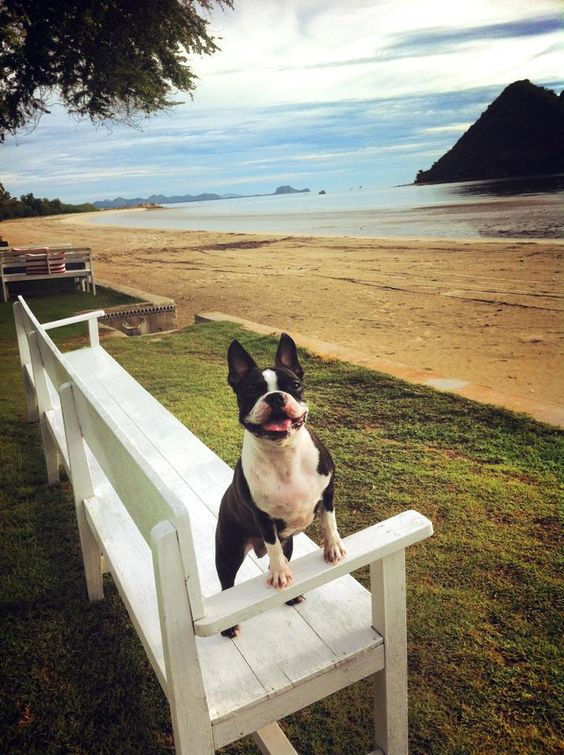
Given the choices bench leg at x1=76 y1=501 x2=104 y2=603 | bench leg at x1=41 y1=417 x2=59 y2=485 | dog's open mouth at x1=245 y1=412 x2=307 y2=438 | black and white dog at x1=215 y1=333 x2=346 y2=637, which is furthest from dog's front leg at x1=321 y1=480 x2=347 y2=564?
bench leg at x1=41 y1=417 x2=59 y2=485

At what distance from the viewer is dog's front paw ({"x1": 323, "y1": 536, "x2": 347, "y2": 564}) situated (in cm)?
157

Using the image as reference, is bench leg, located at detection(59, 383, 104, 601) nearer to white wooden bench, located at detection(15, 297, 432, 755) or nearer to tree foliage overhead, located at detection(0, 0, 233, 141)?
white wooden bench, located at detection(15, 297, 432, 755)

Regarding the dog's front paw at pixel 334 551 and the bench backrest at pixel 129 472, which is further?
the dog's front paw at pixel 334 551

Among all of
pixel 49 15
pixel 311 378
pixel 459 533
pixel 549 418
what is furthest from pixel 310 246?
pixel 459 533

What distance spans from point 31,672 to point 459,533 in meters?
2.22

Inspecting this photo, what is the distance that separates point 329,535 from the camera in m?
1.60

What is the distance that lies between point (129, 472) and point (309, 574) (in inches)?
23.2

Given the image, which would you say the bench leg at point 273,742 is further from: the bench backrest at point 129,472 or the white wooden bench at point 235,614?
the bench backrest at point 129,472

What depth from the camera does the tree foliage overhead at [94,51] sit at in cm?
1110

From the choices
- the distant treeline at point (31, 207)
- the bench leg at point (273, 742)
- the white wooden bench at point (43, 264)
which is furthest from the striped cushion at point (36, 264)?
the distant treeline at point (31, 207)

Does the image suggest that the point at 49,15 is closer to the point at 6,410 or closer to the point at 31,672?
the point at 6,410

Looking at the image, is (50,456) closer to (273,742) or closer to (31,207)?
(273,742)

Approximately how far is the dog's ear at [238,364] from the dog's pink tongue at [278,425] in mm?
269

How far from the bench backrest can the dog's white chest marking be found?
24 cm
